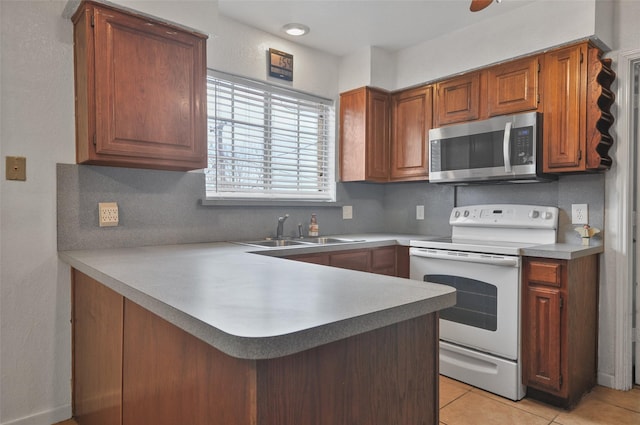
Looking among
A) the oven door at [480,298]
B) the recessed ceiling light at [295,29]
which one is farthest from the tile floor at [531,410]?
the recessed ceiling light at [295,29]

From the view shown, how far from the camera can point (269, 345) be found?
73 cm

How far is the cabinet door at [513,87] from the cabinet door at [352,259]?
51.6 inches

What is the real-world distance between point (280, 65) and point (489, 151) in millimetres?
1642

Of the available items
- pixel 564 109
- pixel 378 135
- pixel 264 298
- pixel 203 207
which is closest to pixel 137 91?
pixel 203 207

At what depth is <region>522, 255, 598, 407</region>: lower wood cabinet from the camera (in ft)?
7.38

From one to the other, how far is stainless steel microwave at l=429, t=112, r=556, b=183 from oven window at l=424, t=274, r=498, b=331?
0.74m

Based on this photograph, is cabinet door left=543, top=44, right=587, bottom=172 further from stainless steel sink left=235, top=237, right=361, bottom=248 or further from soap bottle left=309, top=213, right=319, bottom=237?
soap bottle left=309, top=213, right=319, bottom=237

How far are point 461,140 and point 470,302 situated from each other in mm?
1146

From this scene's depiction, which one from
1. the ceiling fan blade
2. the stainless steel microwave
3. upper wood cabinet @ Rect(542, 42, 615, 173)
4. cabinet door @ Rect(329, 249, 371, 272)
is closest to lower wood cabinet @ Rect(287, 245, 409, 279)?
cabinet door @ Rect(329, 249, 371, 272)

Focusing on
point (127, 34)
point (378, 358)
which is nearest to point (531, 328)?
point (378, 358)

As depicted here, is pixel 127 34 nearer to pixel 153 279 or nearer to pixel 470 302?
pixel 153 279

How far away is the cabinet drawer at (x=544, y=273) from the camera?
225 centimetres

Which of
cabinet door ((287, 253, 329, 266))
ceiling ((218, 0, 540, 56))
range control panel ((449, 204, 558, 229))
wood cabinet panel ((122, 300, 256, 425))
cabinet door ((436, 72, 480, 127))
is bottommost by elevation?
wood cabinet panel ((122, 300, 256, 425))

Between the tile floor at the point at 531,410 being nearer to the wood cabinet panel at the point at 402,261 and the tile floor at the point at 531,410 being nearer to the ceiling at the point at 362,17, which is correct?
the wood cabinet panel at the point at 402,261
